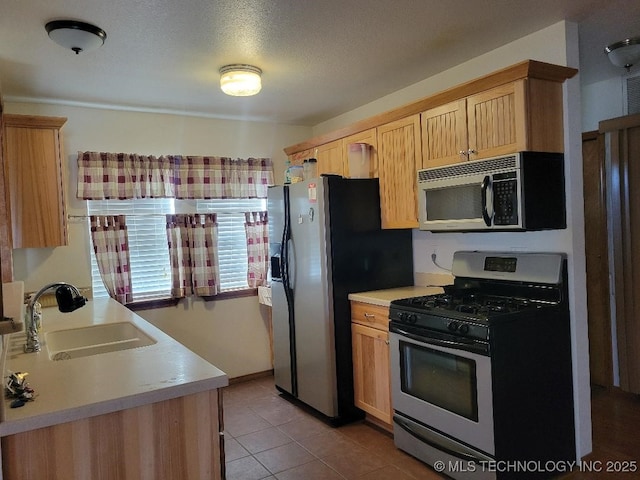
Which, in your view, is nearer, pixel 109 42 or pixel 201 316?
pixel 109 42

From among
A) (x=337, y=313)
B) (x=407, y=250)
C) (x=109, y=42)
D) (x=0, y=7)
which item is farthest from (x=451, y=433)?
(x=0, y=7)

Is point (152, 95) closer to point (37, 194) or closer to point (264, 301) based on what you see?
point (37, 194)

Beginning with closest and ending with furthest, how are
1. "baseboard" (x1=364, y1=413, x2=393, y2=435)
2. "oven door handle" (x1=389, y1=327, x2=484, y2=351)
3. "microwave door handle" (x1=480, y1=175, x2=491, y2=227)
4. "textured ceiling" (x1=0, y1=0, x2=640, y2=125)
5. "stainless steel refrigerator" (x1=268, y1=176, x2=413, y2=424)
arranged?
1. "textured ceiling" (x1=0, y1=0, x2=640, y2=125)
2. "oven door handle" (x1=389, y1=327, x2=484, y2=351)
3. "microwave door handle" (x1=480, y1=175, x2=491, y2=227)
4. "baseboard" (x1=364, y1=413, x2=393, y2=435)
5. "stainless steel refrigerator" (x1=268, y1=176, x2=413, y2=424)

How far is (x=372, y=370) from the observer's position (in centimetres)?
307

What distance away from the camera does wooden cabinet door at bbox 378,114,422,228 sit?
3018 millimetres

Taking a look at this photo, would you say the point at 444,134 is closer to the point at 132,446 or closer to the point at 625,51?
the point at 625,51

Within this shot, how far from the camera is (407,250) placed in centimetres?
347

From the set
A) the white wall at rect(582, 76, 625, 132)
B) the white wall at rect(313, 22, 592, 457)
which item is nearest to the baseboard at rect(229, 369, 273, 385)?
the white wall at rect(313, 22, 592, 457)

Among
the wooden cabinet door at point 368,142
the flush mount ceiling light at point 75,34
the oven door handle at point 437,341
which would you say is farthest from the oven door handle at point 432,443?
the flush mount ceiling light at point 75,34

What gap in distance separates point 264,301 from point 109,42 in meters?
2.44

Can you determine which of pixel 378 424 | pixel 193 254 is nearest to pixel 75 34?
pixel 193 254

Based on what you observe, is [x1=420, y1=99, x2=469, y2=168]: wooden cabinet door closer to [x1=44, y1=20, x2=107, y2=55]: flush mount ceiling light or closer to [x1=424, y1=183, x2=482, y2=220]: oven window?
[x1=424, y1=183, x2=482, y2=220]: oven window

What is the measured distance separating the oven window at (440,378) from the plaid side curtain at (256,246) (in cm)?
189

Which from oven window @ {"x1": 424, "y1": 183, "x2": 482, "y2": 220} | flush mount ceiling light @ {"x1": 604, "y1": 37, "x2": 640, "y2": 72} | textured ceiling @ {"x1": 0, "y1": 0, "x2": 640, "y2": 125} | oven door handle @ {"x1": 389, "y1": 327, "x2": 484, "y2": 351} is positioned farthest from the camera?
flush mount ceiling light @ {"x1": 604, "y1": 37, "x2": 640, "y2": 72}
